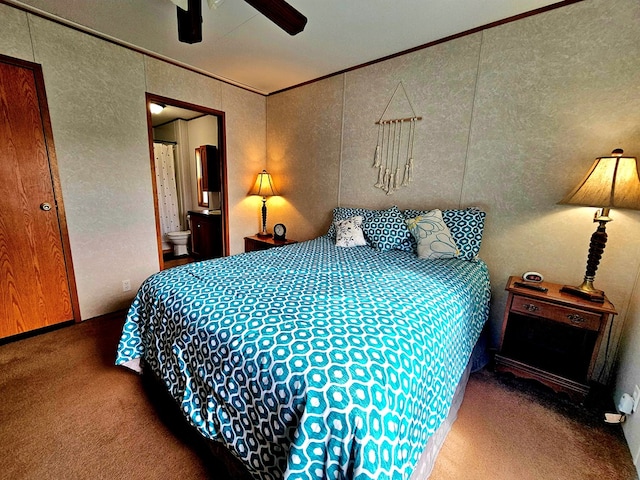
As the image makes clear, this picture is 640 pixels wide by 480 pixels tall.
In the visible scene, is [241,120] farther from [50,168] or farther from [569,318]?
[569,318]

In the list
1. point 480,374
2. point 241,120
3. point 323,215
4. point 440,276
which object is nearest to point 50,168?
point 241,120

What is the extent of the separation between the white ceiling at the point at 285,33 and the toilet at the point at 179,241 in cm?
263

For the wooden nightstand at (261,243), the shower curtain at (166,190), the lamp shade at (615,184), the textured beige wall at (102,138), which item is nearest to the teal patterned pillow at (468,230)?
the lamp shade at (615,184)

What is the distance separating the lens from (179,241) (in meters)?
4.57

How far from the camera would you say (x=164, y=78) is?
272 cm

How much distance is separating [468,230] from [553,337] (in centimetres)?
94

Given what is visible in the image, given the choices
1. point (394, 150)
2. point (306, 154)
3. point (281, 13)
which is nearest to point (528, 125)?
point (394, 150)

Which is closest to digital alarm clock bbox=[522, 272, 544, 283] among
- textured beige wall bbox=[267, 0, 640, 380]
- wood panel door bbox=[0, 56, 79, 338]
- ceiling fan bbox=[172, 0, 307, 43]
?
textured beige wall bbox=[267, 0, 640, 380]

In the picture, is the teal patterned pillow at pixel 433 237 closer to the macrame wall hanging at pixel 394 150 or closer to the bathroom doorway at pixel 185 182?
the macrame wall hanging at pixel 394 150

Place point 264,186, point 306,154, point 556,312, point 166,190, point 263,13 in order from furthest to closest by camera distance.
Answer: point 166,190, point 264,186, point 306,154, point 556,312, point 263,13

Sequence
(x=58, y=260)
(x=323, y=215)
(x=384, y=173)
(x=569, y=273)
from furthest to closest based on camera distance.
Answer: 1. (x=323, y=215)
2. (x=384, y=173)
3. (x=58, y=260)
4. (x=569, y=273)

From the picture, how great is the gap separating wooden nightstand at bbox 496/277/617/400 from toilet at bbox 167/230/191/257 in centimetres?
453

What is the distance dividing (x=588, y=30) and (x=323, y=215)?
97.4 inches

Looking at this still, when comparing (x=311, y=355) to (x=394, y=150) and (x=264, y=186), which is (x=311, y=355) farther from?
(x=264, y=186)
